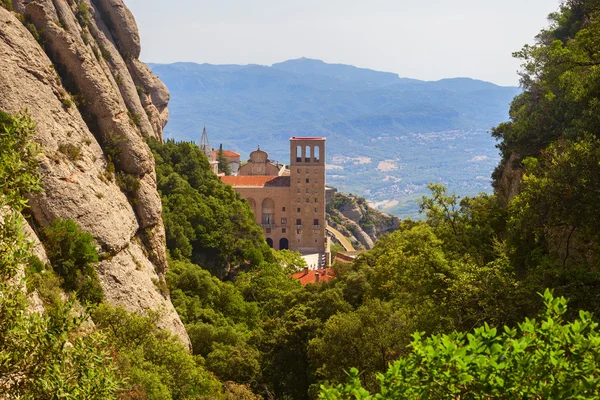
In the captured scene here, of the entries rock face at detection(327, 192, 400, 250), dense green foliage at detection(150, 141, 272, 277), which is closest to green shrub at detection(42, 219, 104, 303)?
dense green foliage at detection(150, 141, 272, 277)

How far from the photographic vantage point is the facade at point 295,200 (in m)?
81.5

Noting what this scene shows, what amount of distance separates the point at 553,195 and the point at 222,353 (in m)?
16.8

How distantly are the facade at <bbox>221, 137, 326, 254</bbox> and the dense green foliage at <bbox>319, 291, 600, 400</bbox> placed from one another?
71963mm

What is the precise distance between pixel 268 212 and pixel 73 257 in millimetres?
58911

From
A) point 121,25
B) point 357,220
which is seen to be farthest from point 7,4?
point 357,220

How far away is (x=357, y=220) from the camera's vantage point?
11694 cm

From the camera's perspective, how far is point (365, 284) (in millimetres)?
32500

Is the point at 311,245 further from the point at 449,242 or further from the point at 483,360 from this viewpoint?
the point at 483,360

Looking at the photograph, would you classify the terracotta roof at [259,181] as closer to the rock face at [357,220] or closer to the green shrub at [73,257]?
the rock face at [357,220]

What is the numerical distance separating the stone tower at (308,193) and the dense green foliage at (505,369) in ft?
237

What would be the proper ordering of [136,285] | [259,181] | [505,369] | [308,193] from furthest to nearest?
[259,181]
[308,193]
[136,285]
[505,369]

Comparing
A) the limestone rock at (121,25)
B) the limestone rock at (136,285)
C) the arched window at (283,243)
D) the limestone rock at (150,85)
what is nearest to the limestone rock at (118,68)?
the limestone rock at (121,25)

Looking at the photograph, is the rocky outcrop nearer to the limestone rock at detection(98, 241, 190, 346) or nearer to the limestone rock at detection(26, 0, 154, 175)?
the limestone rock at detection(98, 241, 190, 346)

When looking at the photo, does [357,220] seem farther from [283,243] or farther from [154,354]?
[154,354]
